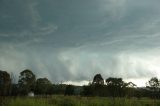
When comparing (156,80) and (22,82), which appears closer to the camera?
(22,82)

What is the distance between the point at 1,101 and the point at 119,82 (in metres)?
58.8

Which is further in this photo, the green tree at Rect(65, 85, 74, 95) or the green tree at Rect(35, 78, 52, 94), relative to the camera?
the green tree at Rect(35, 78, 52, 94)

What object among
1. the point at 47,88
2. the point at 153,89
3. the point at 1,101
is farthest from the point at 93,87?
the point at 1,101

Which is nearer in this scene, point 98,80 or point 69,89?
point 69,89

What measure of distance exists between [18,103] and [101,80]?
60.1 meters

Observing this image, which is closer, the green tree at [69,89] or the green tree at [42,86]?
the green tree at [69,89]

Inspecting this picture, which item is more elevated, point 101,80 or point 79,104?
point 101,80

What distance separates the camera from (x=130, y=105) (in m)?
21.1

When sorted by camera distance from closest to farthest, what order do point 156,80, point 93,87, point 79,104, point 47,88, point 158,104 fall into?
point 79,104 → point 158,104 → point 93,87 → point 47,88 → point 156,80

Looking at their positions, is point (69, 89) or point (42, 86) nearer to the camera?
point (69, 89)

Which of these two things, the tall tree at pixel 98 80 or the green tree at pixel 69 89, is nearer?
the green tree at pixel 69 89

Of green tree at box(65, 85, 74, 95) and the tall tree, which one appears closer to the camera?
green tree at box(65, 85, 74, 95)

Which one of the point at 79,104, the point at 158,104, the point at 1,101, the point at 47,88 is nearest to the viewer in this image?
the point at 1,101

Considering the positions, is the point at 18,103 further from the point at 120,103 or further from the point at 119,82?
the point at 119,82
